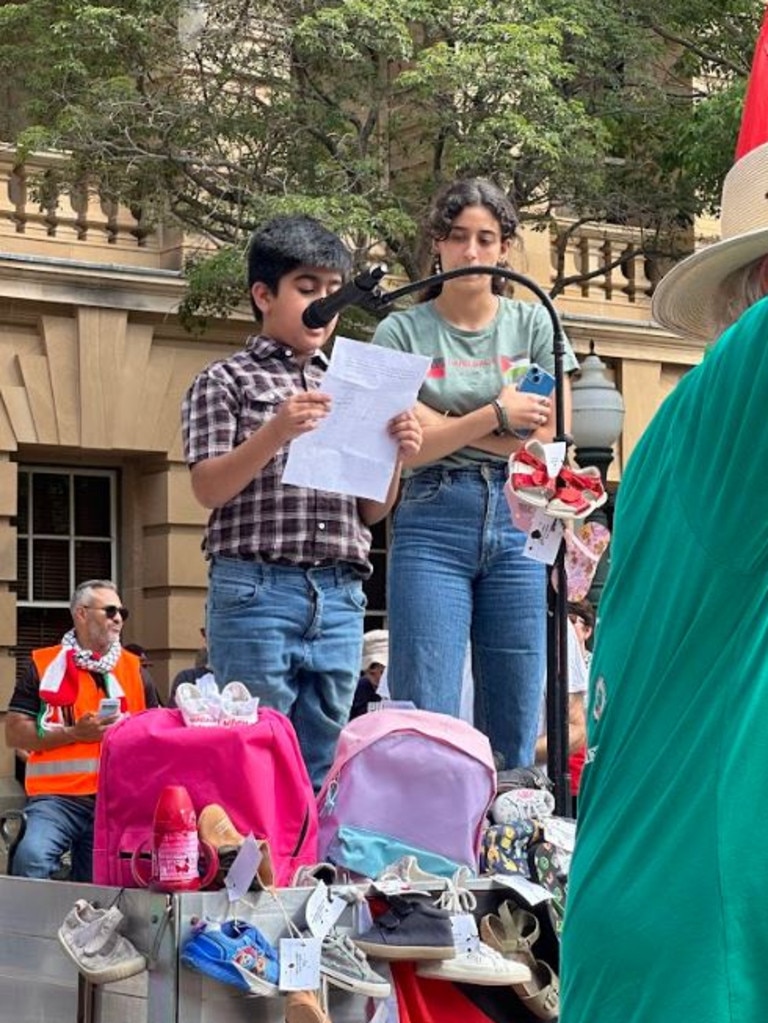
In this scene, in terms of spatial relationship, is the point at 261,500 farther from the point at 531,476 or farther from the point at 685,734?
the point at 685,734

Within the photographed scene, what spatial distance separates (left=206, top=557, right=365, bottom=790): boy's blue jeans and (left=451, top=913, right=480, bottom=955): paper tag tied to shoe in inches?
30.8

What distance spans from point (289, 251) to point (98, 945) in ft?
6.32

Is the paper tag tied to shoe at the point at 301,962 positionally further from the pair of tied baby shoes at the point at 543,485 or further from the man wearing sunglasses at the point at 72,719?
the man wearing sunglasses at the point at 72,719

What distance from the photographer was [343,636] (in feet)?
17.2

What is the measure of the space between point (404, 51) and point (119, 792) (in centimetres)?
1121

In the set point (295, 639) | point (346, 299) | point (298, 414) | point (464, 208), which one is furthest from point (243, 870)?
point (464, 208)

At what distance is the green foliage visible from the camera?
1510 centimetres

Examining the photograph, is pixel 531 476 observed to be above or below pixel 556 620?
above

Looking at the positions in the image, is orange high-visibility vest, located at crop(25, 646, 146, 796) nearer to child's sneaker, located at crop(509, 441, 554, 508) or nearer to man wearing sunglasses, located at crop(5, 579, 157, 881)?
man wearing sunglasses, located at crop(5, 579, 157, 881)

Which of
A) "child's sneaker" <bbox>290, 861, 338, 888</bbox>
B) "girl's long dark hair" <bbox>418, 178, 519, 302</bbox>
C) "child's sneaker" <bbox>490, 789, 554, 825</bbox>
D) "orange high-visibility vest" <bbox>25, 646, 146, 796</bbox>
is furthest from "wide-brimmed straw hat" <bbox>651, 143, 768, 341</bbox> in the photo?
"orange high-visibility vest" <bbox>25, 646, 146, 796</bbox>

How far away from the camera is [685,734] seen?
1792 mm

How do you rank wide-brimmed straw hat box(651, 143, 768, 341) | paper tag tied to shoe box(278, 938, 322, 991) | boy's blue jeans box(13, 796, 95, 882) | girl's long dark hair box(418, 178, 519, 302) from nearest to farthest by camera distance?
wide-brimmed straw hat box(651, 143, 768, 341), paper tag tied to shoe box(278, 938, 322, 991), girl's long dark hair box(418, 178, 519, 302), boy's blue jeans box(13, 796, 95, 882)

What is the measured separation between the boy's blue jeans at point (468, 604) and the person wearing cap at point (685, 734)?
3.53 meters

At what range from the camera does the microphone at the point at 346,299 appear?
205 inches
